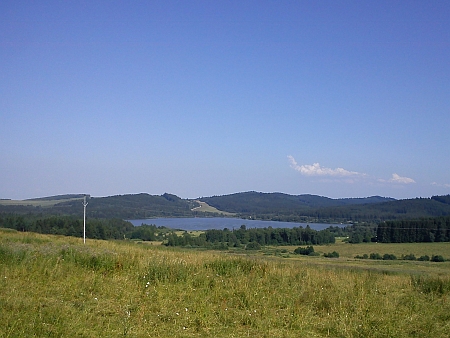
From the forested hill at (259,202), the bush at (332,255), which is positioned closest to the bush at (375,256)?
the bush at (332,255)

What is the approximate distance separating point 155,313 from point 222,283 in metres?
2.35

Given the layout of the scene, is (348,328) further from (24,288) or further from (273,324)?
(24,288)

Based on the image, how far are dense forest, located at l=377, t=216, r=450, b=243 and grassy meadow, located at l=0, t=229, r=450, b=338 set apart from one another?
47391mm

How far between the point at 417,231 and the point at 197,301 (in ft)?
174

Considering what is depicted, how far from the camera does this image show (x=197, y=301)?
Answer: 7.75 metres

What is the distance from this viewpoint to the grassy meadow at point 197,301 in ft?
20.9

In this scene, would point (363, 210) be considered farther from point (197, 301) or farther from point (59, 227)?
point (197, 301)

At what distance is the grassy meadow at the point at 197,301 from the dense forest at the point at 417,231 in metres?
47.4

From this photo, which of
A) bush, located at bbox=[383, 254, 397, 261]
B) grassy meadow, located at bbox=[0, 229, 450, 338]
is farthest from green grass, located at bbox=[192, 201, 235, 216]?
grassy meadow, located at bbox=[0, 229, 450, 338]

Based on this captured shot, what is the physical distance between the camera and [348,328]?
6.64m

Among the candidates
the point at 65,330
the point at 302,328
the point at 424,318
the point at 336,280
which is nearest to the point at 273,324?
the point at 302,328

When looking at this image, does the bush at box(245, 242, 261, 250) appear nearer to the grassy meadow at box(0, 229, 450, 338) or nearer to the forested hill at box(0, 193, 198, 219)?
the forested hill at box(0, 193, 198, 219)

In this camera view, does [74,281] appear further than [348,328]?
Yes

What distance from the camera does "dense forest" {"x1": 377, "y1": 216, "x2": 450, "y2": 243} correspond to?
174 ft
